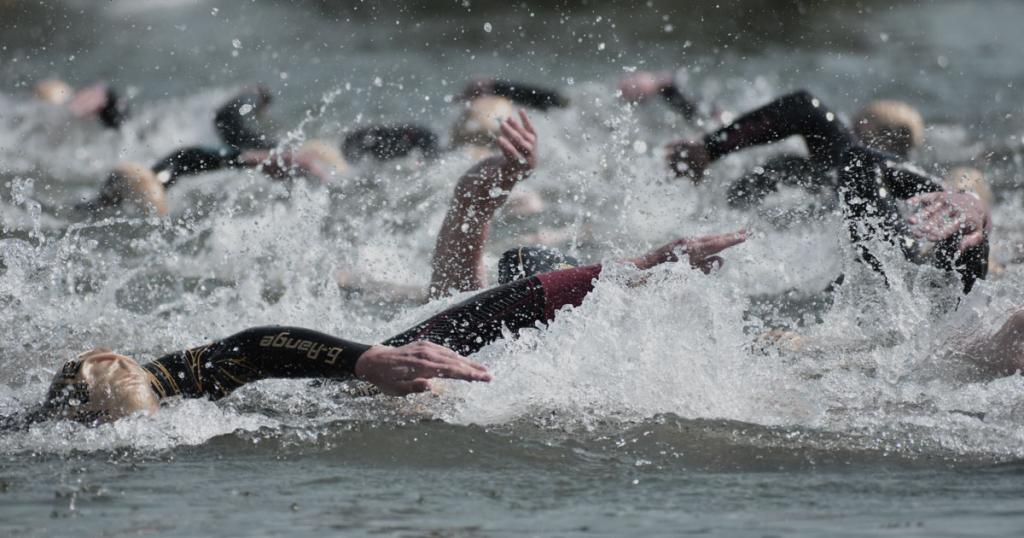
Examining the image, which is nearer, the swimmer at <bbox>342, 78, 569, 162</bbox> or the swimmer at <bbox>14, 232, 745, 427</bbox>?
the swimmer at <bbox>14, 232, 745, 427</bbox>

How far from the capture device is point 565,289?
5.21 meters

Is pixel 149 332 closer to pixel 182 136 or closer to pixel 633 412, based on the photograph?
pixel 633 412

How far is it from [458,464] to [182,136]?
9.93 meters

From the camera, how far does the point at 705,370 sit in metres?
5.17

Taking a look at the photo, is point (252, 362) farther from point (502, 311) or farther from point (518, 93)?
point (518, 93)

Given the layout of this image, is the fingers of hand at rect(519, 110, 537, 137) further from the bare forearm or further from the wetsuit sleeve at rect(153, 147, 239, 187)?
the wetsuit sleeve at rect(153, 147, 239, 187)

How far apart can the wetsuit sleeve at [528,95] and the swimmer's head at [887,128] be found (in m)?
3.94

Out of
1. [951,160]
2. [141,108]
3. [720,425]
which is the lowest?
[720,425]

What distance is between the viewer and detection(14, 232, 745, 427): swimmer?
440 centimetres

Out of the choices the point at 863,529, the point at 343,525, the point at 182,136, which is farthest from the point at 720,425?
the point at 182,136

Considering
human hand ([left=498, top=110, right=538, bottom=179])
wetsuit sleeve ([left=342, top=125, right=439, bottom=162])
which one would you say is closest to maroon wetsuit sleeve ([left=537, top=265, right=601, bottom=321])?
human hand ([left=498, top=110, right=538, bottom=179])

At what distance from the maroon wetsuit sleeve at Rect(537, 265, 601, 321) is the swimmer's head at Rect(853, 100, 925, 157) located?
3.36 m

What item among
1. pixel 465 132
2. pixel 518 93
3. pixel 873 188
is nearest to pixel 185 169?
pixel 465 132

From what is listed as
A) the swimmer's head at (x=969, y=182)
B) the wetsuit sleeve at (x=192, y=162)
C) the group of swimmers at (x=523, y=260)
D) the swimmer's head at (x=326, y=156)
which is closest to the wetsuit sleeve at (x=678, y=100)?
the group of swimmers at (x=523, y=260)
